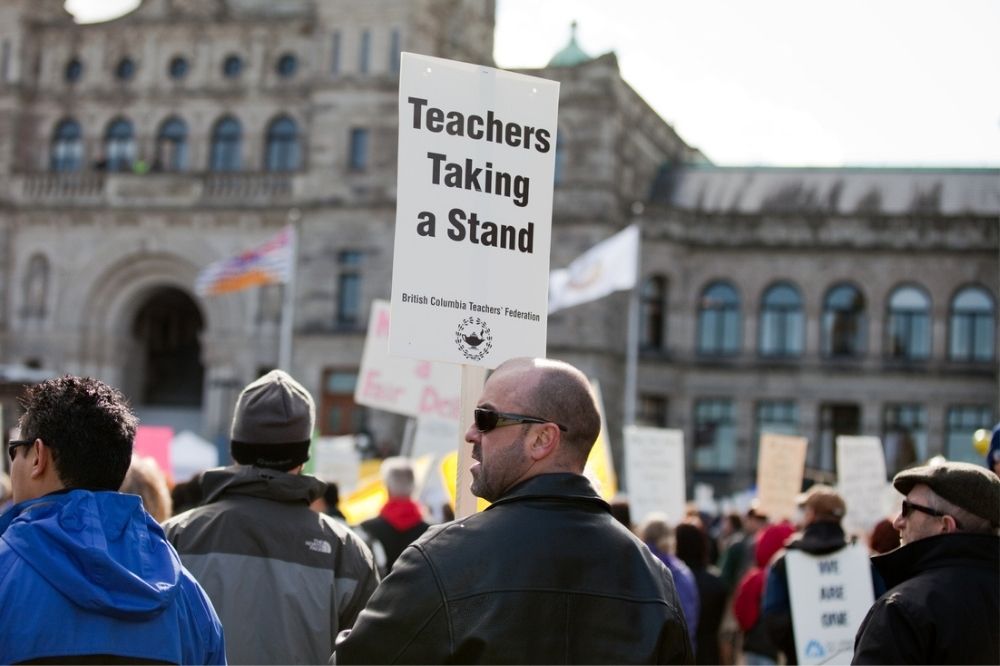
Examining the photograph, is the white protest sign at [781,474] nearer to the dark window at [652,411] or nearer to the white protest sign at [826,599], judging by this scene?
the white protest sign at [826,599]

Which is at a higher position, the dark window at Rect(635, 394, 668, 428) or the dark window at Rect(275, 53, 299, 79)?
the dark window at Rect(275, 53, 299, 79)

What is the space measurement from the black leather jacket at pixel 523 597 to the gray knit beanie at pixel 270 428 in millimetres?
1844

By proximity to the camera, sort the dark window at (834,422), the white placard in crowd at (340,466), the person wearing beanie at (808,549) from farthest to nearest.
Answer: the dark window at (834,422) < the white placard in crowd at (340,466) < the person wearing beanie at (808,549)

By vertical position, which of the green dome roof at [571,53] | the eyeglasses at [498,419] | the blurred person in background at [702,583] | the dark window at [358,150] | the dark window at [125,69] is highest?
the green dome roof at [571,53]

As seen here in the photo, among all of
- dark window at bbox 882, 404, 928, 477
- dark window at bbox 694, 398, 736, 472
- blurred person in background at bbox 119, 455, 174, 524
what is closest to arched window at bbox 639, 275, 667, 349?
dark window at bbox 694, 398, 736, 472

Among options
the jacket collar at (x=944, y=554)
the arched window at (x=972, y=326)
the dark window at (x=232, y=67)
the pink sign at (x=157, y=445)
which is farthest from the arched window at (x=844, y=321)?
the jacket collar at (x=944, y=554)

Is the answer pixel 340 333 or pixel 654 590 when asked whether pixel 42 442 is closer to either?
pixel 654 590

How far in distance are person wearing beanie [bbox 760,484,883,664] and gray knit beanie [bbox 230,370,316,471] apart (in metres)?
3.75

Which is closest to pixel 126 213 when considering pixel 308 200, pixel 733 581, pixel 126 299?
pixel 126 299

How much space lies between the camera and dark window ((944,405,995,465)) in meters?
37.1

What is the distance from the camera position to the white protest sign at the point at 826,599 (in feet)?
26.3

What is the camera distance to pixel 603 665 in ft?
11.4

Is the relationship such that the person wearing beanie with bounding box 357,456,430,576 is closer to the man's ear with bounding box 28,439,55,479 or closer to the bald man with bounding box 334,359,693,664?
the man's ear with bounding box 28,439,55,479

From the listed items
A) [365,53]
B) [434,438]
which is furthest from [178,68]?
[434,438]
